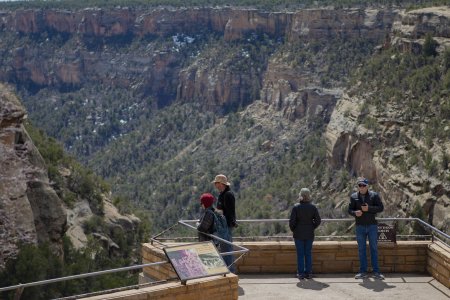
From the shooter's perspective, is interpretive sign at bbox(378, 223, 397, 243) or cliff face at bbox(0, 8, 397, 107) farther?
cliff face at bbox(0, 8, 397, 107)

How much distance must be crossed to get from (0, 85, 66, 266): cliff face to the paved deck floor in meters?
12.4

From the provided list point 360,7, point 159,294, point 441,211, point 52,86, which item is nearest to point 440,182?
point 441,211

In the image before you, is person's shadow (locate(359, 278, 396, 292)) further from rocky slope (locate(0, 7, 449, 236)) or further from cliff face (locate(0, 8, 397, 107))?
cliff face (locate(0, 8, 397, 107))

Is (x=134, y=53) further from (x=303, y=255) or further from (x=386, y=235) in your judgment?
(x=303, y=255)

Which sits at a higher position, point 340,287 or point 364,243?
point 364,243

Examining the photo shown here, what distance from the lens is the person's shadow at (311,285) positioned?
48.7ft

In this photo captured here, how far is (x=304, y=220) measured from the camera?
15.0 meters

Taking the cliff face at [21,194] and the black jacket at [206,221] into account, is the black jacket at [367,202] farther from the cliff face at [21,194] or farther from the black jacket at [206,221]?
the cliff face at [21,194]

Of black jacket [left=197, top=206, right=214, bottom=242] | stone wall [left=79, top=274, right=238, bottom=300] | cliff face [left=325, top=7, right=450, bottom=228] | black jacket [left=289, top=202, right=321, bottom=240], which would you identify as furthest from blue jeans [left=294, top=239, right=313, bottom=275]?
cliff face [left=325, top=7, right=450, bottom=228]

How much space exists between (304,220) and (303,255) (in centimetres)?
59

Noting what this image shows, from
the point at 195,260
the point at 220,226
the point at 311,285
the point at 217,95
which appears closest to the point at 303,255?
the point at 311,285

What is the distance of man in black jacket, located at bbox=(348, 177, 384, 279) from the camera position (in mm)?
15086

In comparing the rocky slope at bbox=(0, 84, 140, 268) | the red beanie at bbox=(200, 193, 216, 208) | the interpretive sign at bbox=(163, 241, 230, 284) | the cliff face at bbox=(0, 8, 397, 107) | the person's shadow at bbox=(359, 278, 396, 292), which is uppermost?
the red beanie at bbox=(200, 193, 216, 208)

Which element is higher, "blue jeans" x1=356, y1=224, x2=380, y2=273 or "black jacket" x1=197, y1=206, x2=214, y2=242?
"black jacket" x1=197, y1=206, x2=214, y2=242
